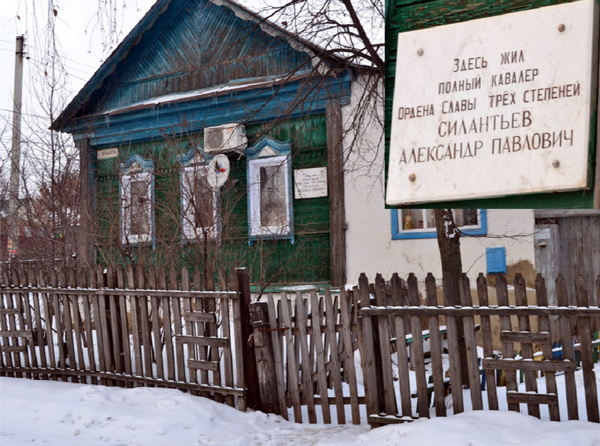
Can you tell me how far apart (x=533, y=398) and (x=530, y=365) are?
24cm

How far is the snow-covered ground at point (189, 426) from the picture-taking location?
14.2ft

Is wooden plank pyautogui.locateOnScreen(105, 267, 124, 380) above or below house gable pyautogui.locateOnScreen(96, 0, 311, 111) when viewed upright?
below

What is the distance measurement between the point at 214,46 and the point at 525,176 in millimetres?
11150

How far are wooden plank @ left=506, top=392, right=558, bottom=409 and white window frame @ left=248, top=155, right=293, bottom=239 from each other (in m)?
Answer: 6.76

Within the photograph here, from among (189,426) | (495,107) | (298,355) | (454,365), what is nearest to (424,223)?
(298,355)

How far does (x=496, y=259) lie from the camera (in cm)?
967

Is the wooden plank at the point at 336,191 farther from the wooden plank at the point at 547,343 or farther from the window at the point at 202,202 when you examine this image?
the wooden plank at the point at 547,343

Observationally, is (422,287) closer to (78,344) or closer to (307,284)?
(307,284)

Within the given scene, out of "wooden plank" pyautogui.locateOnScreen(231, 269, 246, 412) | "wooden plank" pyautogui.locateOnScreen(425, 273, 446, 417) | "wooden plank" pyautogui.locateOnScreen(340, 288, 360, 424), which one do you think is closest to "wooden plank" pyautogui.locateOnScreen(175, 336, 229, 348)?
"wooden plank" pyautogui.locateOnScreen(231, 269, 246, 412)

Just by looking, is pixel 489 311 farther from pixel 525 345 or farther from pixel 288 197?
pixel 288 197

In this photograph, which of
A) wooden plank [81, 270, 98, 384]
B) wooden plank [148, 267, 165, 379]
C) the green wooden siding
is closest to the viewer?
wooden plank [148, 267, 165, 379]

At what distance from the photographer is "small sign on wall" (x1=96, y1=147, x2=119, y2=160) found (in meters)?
13.3

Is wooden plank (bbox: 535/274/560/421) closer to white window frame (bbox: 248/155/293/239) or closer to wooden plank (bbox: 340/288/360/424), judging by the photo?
wooden plank (bbox: 340/288/360/424)

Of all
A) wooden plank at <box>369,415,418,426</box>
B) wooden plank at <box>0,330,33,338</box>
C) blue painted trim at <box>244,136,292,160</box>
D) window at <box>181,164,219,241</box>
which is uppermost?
blue painted trim at <box>244,136,292,160</box>
